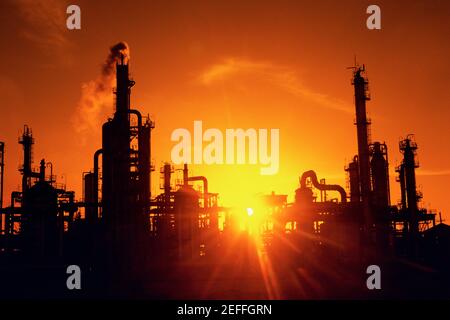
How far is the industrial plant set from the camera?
26688 millimetres

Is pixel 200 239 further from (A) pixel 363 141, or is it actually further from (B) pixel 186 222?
(A) pixel 363 141

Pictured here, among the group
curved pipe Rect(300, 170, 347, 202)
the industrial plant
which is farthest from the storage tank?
curved pipe Rect(300, 170, 347, 202)

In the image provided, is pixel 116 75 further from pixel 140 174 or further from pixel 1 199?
pixel 1 199

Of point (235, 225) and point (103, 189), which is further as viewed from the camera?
point (235, 225)

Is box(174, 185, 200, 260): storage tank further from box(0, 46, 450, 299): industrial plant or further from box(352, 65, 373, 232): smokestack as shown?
box(352, 65, 373, 232): smokestack

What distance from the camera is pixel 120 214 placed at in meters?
29.7

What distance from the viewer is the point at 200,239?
134 ft

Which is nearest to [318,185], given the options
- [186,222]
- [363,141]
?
[363,141]

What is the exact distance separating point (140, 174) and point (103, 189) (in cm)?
310

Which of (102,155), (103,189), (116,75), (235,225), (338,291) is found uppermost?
(116,75)

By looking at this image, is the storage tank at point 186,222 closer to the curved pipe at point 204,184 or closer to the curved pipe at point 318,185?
the curved pipe at point 204,184

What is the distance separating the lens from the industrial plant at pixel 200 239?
1051 inches
